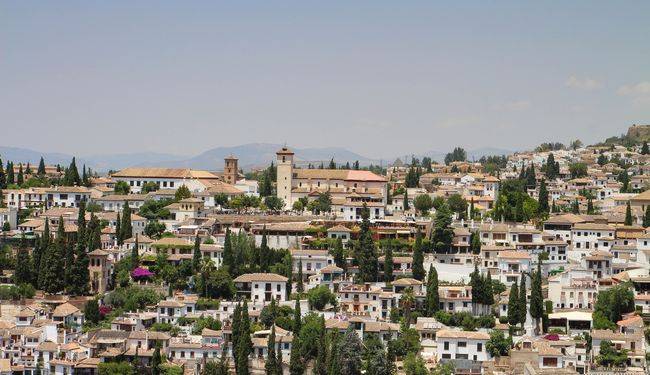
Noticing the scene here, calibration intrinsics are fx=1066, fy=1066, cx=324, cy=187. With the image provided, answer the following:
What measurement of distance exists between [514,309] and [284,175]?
20.4 meters

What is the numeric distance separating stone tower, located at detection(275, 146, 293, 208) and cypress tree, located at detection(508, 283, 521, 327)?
62.1 ft

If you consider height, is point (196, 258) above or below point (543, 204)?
below

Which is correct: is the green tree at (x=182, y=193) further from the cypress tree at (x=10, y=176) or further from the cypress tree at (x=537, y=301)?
the cypress tree at (x=537, y=301)

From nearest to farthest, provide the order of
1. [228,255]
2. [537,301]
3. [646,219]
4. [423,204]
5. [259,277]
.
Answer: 1. [537,301]
2. [259,277]
3. [228,255]
4. [646,219]
5. [423,204]

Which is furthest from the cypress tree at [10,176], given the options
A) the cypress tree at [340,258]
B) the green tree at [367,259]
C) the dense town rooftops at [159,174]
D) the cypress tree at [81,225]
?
the green tree at [367,259]

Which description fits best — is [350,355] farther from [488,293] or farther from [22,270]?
[22,270]

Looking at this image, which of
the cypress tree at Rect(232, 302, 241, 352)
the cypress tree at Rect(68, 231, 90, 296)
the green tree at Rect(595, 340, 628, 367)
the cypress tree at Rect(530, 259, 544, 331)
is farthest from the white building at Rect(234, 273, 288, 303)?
the green tree at Rect(595, 340, 628, 367)

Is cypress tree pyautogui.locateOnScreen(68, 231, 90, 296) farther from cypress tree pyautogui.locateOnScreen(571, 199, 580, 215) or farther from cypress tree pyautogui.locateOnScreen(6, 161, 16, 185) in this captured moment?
cypress tree pyautogui.locateOnScreen(571, 199, 580, 215)

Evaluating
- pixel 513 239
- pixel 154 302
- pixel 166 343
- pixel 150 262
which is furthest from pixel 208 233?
pixel 513 239

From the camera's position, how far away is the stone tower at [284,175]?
183ft

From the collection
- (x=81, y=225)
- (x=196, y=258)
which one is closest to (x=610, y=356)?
(x=196, y=258)

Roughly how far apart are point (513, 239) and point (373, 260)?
723 cm

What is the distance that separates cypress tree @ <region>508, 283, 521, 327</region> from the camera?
38625 millimetres

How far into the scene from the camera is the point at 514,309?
3869cm
